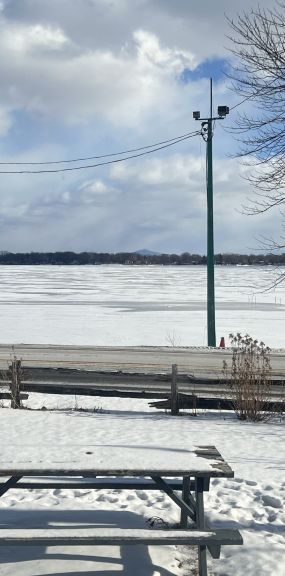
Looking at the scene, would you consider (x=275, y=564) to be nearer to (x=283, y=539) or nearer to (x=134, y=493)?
(x=283, y=539)

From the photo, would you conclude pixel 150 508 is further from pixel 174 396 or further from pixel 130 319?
pixel 130 319

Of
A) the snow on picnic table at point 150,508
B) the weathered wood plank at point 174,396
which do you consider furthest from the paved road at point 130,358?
the snow on picnic table at point 150,508

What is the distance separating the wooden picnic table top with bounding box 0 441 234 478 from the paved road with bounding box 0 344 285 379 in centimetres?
1026

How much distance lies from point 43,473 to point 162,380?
7.25 m

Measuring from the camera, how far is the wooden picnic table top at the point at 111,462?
3.86 metres

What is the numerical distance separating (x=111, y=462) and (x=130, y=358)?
13.3 m

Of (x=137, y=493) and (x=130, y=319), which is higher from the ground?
(x=137, y=493)

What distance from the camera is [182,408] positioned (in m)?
10.6

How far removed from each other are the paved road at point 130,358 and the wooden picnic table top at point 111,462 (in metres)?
10.3

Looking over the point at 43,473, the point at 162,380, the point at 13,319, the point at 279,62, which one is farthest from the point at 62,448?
the point at 13,319

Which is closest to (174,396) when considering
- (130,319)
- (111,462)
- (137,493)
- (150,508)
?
(137,493)

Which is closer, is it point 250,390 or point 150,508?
point 150,508

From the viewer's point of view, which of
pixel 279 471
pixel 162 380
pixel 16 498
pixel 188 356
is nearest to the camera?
pixel 16 498

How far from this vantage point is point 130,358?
1734 centimetres
